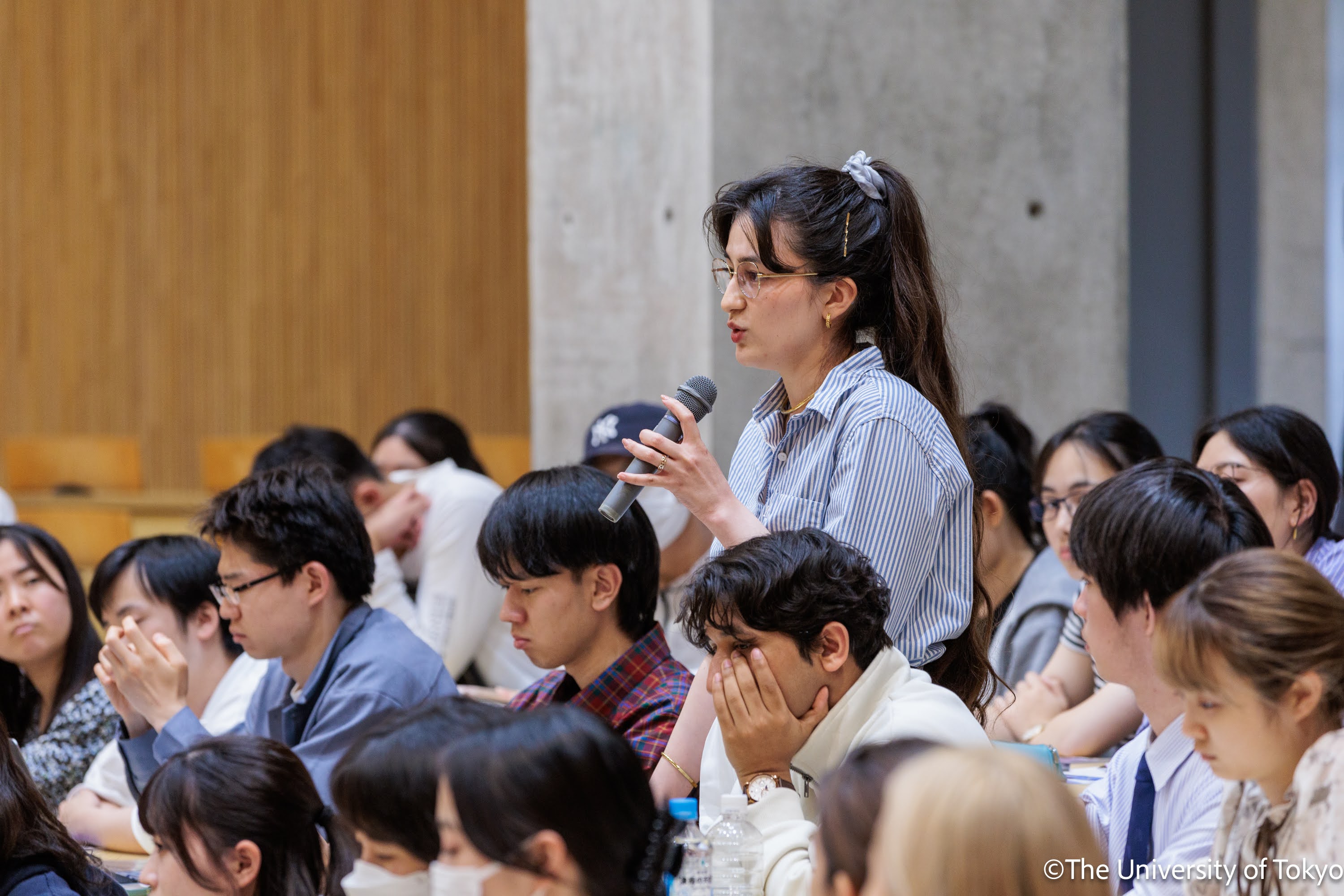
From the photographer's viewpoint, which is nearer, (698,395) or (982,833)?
(982,833)

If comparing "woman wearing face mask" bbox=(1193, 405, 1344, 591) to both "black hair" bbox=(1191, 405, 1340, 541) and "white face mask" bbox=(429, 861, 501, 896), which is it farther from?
"white face mask" bbox=(429, 861, 501, 896)

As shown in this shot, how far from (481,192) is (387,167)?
2.08 ft

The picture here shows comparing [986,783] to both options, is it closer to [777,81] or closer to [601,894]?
[601,894]

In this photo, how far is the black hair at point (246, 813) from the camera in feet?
6.17

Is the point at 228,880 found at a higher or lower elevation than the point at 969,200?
lower

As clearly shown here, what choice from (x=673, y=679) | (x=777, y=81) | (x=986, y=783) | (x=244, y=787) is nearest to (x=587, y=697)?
(x=673, y=679)

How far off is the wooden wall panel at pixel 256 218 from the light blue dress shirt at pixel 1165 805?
815 cm

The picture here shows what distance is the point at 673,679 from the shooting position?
2271mm

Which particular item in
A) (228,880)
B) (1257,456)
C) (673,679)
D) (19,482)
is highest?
(1257,456)

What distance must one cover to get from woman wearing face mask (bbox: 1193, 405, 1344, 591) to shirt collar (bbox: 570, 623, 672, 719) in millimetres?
1224

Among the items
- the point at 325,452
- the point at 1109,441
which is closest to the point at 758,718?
the point at 1109,441

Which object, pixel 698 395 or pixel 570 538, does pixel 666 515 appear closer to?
pixel 570 538

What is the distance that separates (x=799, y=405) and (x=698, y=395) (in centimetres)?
15

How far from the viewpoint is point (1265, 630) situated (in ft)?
4.56
